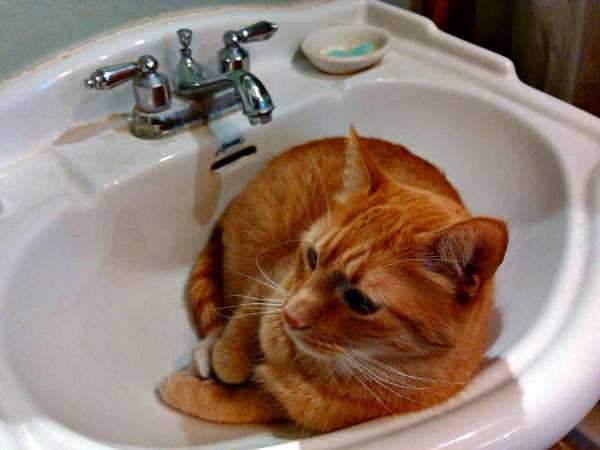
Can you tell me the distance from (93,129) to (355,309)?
0.59 meters

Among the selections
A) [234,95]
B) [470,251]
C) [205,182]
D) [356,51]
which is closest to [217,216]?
[205,182]

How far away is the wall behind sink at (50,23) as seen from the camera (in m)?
0.88

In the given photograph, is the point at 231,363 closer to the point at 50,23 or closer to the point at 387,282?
the point at 387,282

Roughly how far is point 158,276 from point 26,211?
0.30m

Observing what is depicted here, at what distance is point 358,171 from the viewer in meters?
0.80

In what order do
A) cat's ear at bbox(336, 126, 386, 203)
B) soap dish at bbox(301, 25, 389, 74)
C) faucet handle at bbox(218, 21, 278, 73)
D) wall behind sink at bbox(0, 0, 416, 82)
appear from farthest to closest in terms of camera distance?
soap dish at bbox(301, 25, 389, 74) < faucet handle at bbox(218, 21, 278, 73) < wall behind sink at bbox(0, 0, 416, 82) < cat's ear at bbox(336, 126, 386, 203)

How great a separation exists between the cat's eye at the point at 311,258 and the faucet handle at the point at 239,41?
1.30 ft

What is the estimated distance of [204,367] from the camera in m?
0.90

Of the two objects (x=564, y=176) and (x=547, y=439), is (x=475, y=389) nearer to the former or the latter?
(x=547, y=439)

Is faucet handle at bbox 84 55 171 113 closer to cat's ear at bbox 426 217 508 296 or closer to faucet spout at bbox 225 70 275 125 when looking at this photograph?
faucet spout at bbox 225 70 275 125

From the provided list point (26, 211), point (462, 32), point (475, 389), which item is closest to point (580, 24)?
point (462, 32)

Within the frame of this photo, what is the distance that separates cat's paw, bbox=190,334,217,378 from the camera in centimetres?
90

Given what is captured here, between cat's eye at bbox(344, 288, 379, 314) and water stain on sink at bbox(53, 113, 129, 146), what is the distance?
21.3 inches

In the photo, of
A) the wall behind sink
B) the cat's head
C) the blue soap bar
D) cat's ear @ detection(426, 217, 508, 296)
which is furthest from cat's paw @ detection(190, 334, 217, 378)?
the blue soap bar
